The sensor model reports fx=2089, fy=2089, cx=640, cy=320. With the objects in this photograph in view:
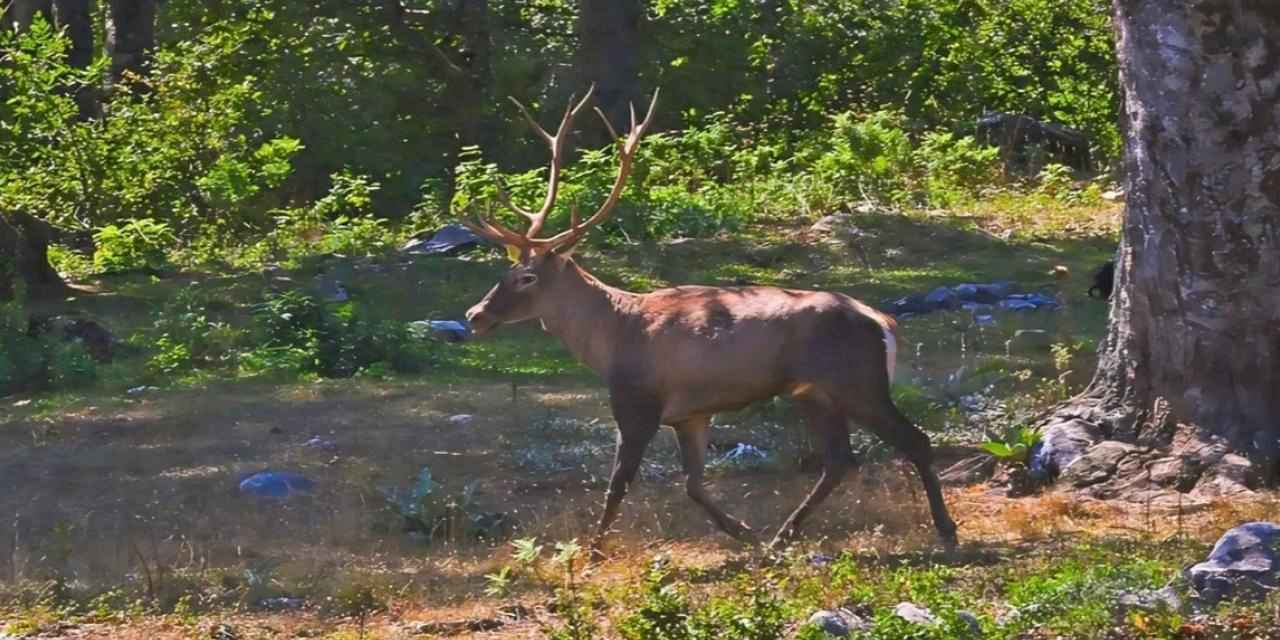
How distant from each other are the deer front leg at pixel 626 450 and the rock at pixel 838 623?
2059 millimetres

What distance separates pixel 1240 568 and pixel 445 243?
37.3 feet

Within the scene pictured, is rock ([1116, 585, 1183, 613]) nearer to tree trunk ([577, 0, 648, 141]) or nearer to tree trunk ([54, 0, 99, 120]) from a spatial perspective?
tree trunk ([577, 0, 648, 141])

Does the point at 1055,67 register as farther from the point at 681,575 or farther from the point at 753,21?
the point at 681,575

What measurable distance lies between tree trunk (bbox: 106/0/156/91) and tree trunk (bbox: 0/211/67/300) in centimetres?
617

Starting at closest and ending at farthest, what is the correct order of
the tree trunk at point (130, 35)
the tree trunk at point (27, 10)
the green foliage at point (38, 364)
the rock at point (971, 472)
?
the rock at point (971, 472), the green foliage at point (38, 364), the tree trunk at point (27, 10), the tree trunk at point (130, 35)

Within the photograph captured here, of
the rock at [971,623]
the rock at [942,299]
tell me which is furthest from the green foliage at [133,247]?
the rock at [971,623]

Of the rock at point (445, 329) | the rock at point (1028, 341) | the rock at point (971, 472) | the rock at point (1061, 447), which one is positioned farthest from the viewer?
the rock at point (445, 329)

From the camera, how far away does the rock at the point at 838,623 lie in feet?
22.2

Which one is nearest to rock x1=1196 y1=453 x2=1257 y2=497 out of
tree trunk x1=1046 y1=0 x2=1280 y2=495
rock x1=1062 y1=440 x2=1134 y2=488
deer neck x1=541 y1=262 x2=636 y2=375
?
tree trunk x1=1046 y1=0 x2=1280 y2=495

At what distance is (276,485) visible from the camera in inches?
408

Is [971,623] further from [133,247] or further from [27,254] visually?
[133,247]

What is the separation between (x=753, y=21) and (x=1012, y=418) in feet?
41.0

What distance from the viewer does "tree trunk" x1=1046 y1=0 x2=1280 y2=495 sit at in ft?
30.6

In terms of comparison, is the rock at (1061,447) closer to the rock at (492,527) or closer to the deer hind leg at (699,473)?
the deer hind leg at (699,473)
